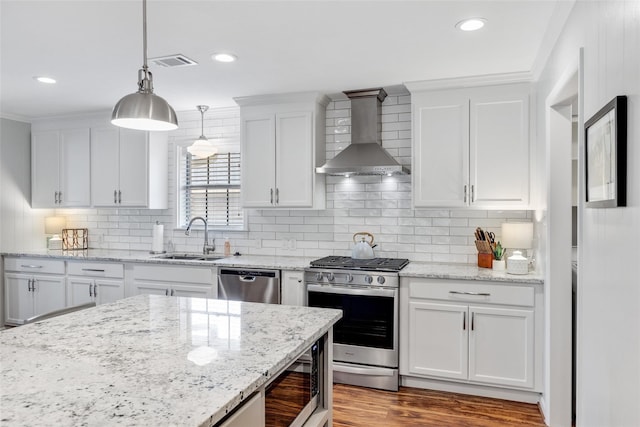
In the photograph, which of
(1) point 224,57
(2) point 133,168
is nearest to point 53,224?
(2) point 133,168

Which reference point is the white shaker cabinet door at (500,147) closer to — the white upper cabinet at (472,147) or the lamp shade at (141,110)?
the white upper cabinet at (472,147)

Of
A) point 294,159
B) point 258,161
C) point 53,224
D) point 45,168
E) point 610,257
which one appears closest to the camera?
point 610,257

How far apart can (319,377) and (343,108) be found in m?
2.91

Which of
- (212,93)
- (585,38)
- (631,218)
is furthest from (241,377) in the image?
(212,93)

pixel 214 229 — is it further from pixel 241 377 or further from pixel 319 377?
pixel 241 377

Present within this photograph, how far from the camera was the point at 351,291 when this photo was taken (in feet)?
11.4

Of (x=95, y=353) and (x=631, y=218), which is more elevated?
(x=631, y=218)

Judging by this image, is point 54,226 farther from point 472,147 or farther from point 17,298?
point 472,147

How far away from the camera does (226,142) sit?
4.67 m

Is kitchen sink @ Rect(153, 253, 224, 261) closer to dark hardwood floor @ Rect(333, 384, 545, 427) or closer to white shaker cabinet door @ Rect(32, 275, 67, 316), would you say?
white shaker cabinet door @ Rect(32, 275, 67, 316)

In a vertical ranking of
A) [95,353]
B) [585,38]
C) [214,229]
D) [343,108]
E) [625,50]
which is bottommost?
[95,353]

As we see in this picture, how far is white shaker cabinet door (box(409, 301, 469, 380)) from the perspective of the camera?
3.23m

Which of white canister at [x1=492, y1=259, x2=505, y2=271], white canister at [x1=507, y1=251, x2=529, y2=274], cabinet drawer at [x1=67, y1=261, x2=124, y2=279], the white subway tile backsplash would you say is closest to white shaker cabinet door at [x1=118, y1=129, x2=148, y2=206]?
the white subway tile backsplash

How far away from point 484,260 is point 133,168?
375 centimetres
